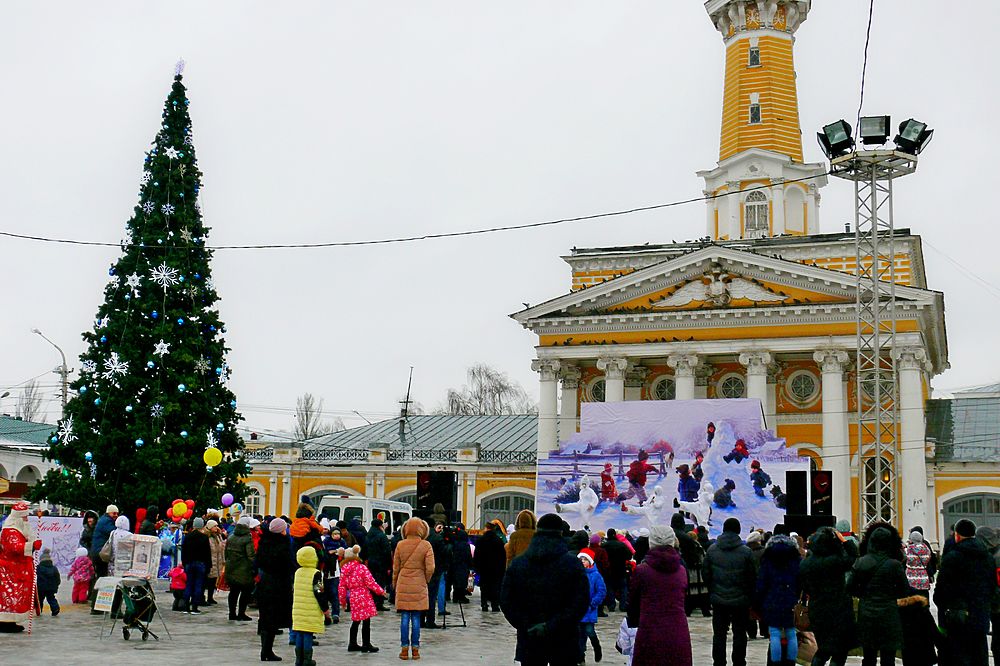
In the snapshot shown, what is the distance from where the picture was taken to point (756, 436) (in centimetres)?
2752

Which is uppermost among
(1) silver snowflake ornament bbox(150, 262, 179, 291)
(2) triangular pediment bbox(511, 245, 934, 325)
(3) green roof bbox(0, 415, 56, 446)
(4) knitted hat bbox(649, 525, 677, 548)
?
(2) triangular pediment bbox(511, 245, 934, 325)

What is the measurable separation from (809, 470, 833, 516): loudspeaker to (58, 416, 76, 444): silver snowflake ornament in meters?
15.8

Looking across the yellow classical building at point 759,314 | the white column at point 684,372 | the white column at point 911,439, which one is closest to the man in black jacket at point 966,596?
the yellow classical building at point 759,314

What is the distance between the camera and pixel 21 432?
6450 cm

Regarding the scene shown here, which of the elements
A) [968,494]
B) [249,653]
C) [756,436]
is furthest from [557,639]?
[968,494]

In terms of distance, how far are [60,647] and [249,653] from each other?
2058 millimetres

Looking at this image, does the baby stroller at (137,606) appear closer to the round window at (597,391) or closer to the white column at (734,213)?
the round window at (597,391)

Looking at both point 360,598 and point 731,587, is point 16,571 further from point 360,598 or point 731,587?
point 731,587

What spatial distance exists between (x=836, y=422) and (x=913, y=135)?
14.8 meters

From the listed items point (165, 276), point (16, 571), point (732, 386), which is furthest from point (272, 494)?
point (16, 571)

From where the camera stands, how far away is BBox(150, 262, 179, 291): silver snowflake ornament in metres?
24.3

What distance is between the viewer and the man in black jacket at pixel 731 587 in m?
11.4

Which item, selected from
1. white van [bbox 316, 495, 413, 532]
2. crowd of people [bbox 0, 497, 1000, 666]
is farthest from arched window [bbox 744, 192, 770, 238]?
crowd of people [bbox 0, 497, 1000, 666]

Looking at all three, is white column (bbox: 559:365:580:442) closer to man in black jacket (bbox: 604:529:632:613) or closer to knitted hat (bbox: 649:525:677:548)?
man in black jacket (bbox: 604:529:632:613)
